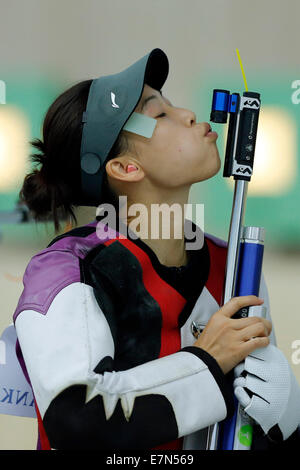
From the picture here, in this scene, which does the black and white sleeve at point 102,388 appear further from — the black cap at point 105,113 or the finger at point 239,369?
the black cap at point 105,113

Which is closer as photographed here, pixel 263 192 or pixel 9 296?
pixel 9 296

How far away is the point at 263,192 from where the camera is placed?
2826 millimetres

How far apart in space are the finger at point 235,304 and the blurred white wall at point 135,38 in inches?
58.8

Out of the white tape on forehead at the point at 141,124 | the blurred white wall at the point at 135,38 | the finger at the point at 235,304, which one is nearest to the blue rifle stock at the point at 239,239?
the finger at the point at 235,304

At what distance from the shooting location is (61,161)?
1204 millimetres

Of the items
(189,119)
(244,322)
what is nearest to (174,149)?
(189,119)

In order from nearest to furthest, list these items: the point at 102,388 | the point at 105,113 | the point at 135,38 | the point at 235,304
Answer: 1. the point at 102,388
2. the point at 235,304
3. the point at 105,113
4. the point at 135,38

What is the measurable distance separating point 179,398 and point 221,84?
183cm

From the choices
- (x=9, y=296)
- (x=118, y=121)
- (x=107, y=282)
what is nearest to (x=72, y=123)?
(x=118, y=121)

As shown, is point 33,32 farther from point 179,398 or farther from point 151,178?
point 179,398

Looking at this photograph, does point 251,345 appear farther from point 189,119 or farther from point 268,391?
point 189,119

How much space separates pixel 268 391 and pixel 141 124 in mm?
493

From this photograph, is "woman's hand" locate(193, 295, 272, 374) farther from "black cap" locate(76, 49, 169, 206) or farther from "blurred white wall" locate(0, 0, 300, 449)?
"blurred white wall" locate(0, 0, 300, 449)

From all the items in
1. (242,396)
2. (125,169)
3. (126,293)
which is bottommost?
(242,396)
